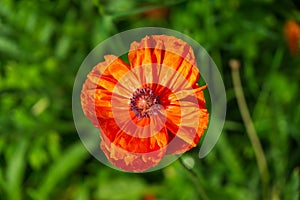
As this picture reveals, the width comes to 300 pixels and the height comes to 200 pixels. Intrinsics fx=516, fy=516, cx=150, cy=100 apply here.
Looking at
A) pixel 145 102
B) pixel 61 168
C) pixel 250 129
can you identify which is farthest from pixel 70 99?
pixel 145 102

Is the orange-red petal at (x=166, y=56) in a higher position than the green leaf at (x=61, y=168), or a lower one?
lower

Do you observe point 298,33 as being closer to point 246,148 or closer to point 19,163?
point 246,148

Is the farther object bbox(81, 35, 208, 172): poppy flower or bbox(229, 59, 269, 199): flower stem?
bbox(229, 59, 269, 199): flower stem

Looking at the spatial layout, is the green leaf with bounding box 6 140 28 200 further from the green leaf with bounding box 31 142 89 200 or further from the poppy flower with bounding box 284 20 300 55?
the poppy flower with bounding box 284 20 300 55

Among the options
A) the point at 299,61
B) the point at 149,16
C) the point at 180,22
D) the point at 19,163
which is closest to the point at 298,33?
the point at 299,61

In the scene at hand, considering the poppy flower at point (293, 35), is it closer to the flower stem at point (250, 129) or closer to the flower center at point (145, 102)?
the flower stem at point (250, 129)

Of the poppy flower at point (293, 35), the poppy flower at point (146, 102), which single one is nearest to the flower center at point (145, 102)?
the poppy flower at point (146, 102)

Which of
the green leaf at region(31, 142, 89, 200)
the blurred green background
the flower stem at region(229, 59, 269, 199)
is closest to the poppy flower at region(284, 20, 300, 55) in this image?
the blurred green background

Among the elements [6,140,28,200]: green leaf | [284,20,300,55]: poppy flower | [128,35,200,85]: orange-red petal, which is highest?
[284,20,300,55]: poppy flower
